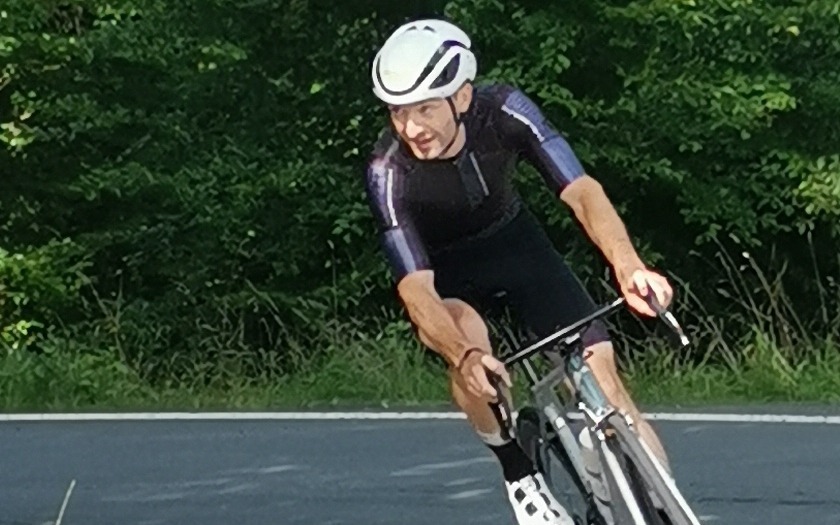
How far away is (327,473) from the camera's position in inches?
359

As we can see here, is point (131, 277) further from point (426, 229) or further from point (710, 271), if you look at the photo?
point (426, 229)

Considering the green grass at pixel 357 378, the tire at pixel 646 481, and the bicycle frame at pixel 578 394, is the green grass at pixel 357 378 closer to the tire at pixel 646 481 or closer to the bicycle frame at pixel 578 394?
the bicycle frame at pixel 578 394

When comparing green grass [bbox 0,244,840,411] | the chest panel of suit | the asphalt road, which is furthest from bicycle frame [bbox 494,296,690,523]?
green grass [bbox 0,244,840,411]

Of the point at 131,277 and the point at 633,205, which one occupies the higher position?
the point at 131,277

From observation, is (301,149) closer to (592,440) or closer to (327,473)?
(327,473)

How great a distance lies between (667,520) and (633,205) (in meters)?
13.4

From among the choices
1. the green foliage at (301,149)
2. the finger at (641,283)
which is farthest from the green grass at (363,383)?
the finger at (641,283)

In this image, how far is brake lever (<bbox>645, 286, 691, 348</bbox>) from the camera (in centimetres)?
437

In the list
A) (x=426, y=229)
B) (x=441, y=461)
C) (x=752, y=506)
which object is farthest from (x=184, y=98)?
(x=426, y=229)

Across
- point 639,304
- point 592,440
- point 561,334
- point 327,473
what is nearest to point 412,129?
point 561,334

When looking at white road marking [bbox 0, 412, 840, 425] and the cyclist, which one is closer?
the cyclist

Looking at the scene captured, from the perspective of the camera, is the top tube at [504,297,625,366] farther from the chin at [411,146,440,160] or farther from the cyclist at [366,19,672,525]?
the chin at [411,146,440,160]

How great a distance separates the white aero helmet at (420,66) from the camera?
4.75 meters

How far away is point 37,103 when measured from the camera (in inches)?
737
